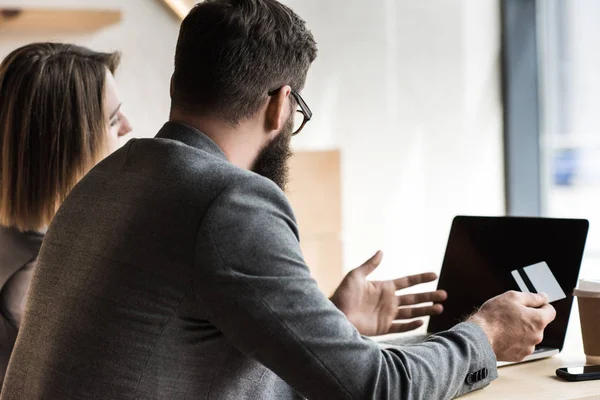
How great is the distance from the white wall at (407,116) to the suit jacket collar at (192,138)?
88.4 inches

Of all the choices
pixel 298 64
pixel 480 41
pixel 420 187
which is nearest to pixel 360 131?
pixel 420 187

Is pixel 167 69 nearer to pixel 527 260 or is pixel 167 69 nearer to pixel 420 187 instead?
pixel 420 187

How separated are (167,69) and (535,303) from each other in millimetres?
2300

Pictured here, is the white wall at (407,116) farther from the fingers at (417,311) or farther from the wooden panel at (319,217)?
the fingers at (417,311)

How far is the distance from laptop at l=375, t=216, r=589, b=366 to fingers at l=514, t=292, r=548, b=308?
16cm

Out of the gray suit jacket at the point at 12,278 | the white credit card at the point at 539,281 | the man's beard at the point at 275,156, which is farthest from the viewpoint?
the gray suit jacket at the point at 12,278

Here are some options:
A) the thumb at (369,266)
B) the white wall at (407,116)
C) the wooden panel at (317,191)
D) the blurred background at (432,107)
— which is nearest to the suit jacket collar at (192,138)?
the thumb at (369,266)

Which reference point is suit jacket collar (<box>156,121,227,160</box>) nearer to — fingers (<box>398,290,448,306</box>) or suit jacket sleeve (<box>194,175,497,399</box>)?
suit jacket sleeve (<box>194,175,497,399</box>)

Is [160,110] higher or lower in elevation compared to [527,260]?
higher

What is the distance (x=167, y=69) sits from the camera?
3170 mm

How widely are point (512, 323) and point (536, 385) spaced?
5.0 inches

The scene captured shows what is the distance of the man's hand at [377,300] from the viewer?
140 cm

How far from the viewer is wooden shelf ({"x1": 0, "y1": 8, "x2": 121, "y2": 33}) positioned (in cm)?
299

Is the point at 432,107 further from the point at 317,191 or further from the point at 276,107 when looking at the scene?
the point at 276,107
